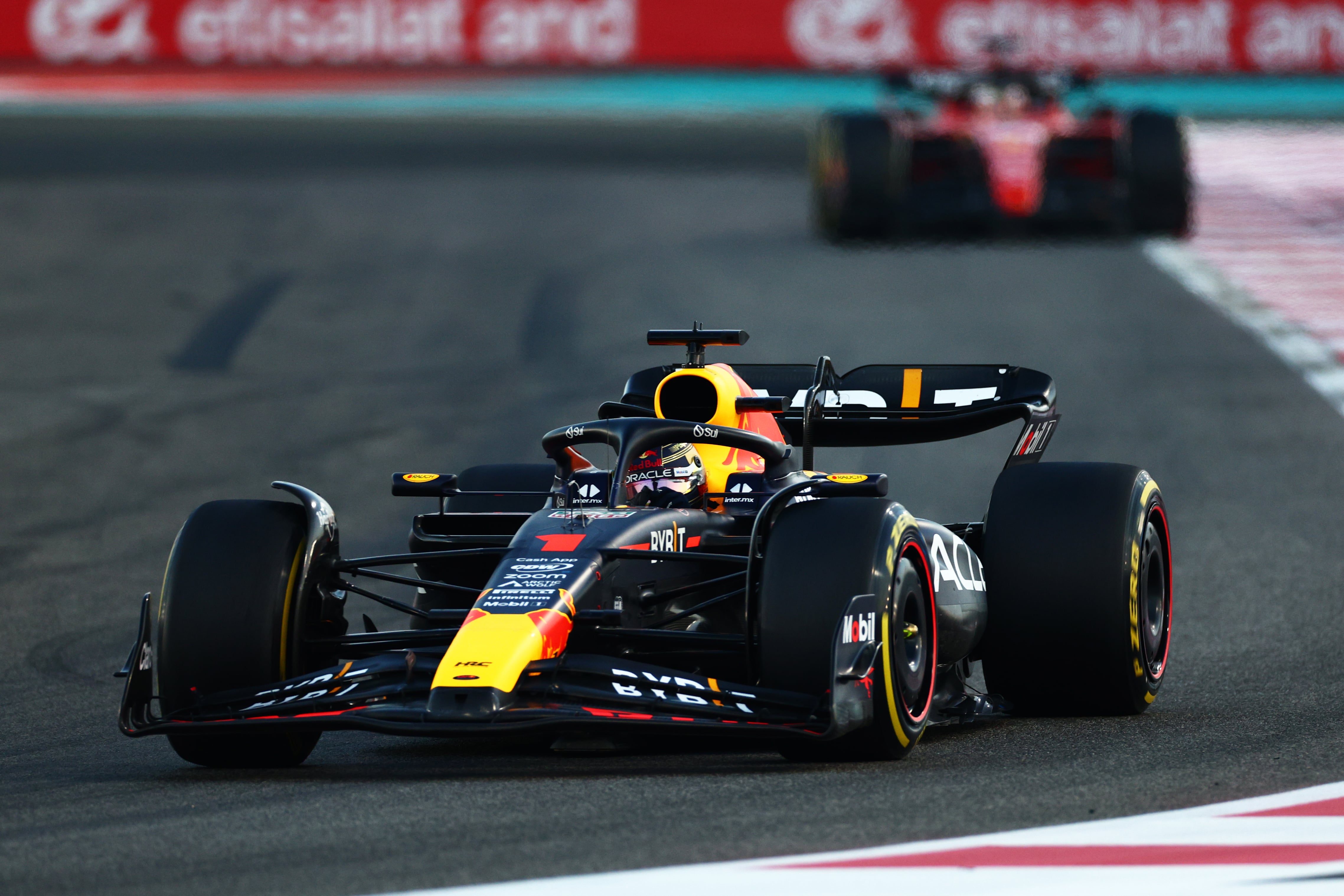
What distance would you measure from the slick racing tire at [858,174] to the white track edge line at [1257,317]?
280 centimetres

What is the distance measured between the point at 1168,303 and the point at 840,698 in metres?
Answer: 13.5

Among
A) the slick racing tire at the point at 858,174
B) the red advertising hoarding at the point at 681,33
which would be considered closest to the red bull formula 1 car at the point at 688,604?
the slick racing tire at the point at 858,174

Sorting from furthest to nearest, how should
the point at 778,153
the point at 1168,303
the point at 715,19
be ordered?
the point at 715,19, the point at 778,153, the point at 1168,303

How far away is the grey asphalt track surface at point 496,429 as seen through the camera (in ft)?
17.9

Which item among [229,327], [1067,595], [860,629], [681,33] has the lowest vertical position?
[229,327]

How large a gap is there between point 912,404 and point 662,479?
178cm

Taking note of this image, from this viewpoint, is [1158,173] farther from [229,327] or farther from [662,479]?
[662,479]

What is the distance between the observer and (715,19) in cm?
3123

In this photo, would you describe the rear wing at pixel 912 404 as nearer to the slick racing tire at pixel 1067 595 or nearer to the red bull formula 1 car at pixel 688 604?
the red bull formula 1 car at pixel 688 604

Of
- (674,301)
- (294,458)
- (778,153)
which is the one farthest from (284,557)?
(778,153)

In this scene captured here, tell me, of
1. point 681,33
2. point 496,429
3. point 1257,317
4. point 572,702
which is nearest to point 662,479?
point 572,702

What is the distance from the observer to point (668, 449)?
295 inches

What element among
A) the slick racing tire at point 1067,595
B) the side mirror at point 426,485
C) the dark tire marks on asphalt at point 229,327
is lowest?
the dark tire marks on asphalt at point 229,327

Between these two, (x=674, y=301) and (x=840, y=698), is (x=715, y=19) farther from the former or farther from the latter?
(x=840, y=698)
